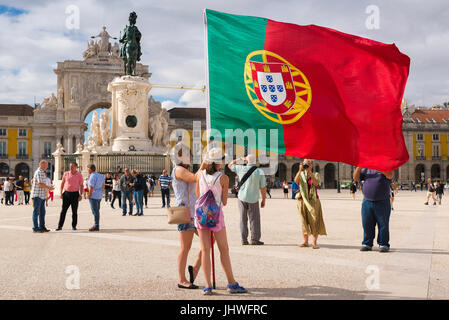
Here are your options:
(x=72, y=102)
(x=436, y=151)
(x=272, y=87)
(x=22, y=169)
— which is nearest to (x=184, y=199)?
(x=272, y=87)

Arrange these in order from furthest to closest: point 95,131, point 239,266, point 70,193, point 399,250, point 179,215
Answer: point 95,131 < point 70,193 < point 399,250 < point 239,266 < point 179,215

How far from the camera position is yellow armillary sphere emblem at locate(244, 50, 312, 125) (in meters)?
5.84

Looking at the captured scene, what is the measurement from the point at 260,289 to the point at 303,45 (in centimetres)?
285

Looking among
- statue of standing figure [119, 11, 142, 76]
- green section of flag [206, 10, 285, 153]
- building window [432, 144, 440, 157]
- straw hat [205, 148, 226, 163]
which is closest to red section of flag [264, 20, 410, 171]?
green section of flag [206, 10, 285, 153]

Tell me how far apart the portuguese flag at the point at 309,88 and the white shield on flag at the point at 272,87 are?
1cm

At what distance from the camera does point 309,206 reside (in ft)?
27.5

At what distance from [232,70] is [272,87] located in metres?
0.50

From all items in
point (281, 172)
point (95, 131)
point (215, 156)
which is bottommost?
point (281, 172)

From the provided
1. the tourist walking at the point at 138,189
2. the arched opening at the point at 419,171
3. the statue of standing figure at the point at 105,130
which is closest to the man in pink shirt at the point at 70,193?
the tourist walking at the point at 138,189

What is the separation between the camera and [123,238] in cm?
950

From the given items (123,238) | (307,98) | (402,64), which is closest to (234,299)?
(307,98)

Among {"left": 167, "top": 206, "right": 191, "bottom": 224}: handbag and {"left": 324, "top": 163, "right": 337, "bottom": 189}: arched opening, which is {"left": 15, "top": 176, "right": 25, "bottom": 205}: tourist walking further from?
{"left": 324, "top": 163, "right": 337, "bottom": 189}: arched opening

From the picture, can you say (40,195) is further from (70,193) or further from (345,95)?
(345,95)

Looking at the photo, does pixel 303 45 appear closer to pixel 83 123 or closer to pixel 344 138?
pixel 344 138
